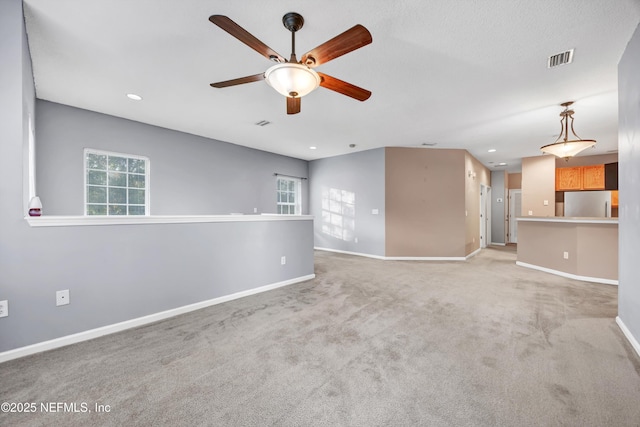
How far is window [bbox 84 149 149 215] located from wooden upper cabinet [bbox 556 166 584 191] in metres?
9.56

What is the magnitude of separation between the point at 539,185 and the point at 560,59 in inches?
224

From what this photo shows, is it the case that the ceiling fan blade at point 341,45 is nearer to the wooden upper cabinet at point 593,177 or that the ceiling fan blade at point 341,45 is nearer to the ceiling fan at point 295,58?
the ceiling fan at point 295,58

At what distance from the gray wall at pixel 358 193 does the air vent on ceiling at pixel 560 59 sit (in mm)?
Answer: 3658

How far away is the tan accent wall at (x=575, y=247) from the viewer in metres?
4.04

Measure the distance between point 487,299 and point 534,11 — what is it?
3.00 m

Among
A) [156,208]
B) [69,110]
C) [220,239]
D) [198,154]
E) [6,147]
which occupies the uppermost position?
[69,110]

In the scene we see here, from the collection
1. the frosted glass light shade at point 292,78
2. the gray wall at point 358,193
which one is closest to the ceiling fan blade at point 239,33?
the frosted glass light shade at point 292,78

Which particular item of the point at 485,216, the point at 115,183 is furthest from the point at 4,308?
the point at 485,216

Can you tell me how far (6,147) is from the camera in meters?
1.94

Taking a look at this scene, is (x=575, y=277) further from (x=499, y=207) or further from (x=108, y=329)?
(x=108, y=329)

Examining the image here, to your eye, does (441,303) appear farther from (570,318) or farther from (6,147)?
(6,147)

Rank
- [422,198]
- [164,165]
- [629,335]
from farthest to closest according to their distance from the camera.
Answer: [422,198] → [164,165] → [629,335]

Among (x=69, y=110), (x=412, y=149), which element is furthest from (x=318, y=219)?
(x=69, y=110)

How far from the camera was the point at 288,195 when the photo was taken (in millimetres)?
7500
